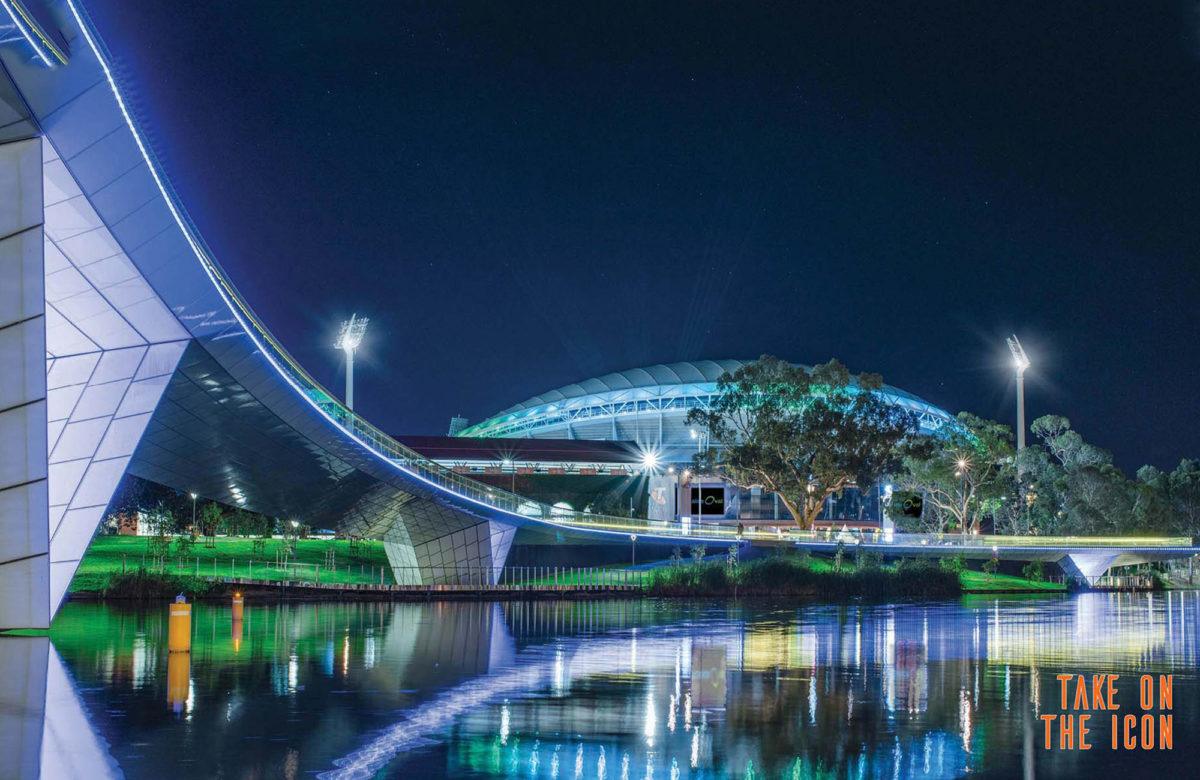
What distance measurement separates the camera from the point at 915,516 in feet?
325

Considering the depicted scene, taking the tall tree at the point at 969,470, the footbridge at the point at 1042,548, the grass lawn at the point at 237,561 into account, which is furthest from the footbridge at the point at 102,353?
the tall tree at the point at 969,470

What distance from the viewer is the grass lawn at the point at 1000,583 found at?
199ft

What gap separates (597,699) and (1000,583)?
2053 inches

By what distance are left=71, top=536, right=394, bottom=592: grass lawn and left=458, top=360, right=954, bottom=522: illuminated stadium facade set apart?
21.0m

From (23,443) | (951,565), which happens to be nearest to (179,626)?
(23,443)

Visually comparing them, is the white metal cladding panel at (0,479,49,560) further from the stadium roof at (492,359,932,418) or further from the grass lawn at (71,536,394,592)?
the stadium roof at (492,359,932,418)

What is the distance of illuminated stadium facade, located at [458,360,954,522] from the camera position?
8594 centimetres

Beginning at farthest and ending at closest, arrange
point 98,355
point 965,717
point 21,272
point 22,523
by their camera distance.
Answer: point 98,355 < point 22,523 < point 21,272 < point 965,717

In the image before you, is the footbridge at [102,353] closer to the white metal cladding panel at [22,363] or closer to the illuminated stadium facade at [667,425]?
the white metal cladding panel at [22,363]

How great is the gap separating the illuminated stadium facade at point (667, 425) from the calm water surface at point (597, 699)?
5686cm

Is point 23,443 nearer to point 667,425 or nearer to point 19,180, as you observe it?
point 19,180

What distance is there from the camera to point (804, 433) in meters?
64.2

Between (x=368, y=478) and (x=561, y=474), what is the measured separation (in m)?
41.4

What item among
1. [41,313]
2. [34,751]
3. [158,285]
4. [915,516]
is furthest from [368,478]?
[915,516]
